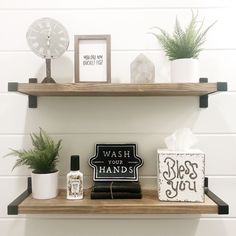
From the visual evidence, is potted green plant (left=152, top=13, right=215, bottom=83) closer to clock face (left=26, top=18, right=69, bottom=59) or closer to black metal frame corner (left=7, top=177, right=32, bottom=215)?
clock face (left=26, top=18, right=69, bottom=59)

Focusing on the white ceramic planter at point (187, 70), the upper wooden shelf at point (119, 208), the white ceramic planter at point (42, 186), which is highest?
the white ceramic planter at point (187, 70)

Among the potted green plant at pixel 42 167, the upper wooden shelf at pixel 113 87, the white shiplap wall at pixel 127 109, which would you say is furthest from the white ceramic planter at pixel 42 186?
the upper wooden shelf at pixel 113 87

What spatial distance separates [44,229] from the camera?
3.14 feet

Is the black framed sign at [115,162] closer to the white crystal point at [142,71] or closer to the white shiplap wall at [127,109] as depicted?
the white shiplap wall at [127,109]

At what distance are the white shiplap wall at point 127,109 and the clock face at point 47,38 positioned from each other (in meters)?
0.10

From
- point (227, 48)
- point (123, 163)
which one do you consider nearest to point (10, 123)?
point (123, 163)

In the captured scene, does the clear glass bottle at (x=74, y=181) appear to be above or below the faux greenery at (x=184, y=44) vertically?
below

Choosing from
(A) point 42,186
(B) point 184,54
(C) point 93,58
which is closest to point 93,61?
(C) point 93,58

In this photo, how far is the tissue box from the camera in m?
0.80

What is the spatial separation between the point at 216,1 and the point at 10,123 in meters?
0.81

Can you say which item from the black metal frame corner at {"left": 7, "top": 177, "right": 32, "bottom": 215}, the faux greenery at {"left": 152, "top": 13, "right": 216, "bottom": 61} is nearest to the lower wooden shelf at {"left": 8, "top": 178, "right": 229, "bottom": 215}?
the black metal frame corner at {"left": 7, "top": 177, "right": 32, "bottom": 215}

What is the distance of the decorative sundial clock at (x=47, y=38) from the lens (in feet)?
2.77

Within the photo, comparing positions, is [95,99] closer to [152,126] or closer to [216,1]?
[152,126]

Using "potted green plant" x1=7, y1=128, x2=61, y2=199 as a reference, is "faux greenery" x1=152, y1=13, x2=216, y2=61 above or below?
above
